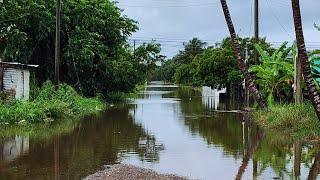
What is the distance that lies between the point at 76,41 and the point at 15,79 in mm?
8146

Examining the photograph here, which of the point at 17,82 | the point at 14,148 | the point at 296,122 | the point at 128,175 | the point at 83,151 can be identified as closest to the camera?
the point at 128,175

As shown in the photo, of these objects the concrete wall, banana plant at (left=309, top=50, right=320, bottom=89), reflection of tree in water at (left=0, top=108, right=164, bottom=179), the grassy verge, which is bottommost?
reflection of tree in water at (left=0, top=108, right=164, bottom=179)

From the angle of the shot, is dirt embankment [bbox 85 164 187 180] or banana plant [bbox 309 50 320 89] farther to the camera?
banana plant [bbox 309 50 320 89]

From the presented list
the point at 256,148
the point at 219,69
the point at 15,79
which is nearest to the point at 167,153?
the point at 256,148

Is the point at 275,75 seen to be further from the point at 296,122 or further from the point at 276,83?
the point at 296,122

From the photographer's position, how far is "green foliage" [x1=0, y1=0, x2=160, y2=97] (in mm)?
36281

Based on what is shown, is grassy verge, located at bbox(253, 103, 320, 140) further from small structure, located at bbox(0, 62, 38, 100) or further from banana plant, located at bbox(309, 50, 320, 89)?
small structure, located at bbox(0, 62, 38, 100)

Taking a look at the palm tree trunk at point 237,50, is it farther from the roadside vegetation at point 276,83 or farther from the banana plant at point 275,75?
the banana plant at point 275,75

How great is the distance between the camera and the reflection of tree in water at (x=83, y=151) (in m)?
12.6

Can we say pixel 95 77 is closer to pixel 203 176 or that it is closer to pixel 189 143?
pixel 189 143

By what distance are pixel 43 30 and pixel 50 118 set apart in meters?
12.1

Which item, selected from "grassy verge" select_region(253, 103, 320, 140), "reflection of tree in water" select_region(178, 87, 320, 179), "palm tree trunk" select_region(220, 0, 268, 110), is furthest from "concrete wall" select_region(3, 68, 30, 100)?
"grassy verge" select_region(253, 103, 320, 140)

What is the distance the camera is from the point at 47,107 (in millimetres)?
26391

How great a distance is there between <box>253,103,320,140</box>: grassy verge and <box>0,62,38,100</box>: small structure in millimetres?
13579
